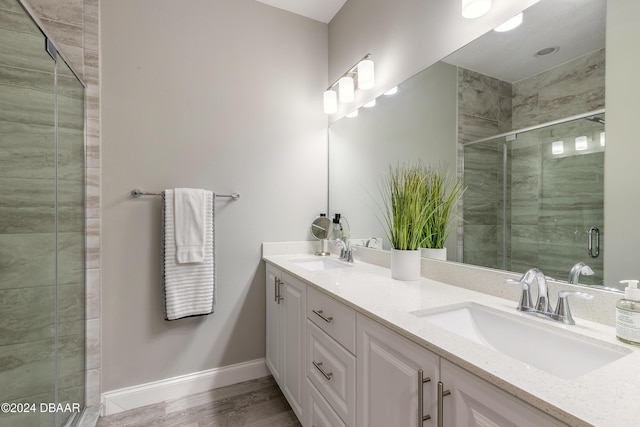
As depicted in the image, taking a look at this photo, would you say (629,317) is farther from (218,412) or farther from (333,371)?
(218,412)

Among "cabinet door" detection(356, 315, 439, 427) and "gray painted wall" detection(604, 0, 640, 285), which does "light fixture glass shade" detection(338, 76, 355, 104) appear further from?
"cabinet door" detection(356, 315, 439, 427)

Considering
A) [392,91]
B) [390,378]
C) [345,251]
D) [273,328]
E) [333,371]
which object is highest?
[392,91]

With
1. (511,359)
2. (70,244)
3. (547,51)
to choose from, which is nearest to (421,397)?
(511,359)

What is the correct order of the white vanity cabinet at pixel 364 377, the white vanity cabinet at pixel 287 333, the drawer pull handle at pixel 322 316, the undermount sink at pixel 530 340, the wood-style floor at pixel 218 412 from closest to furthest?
the white vanity cabinet at pixel 364 377 < the undermount sink at pixel 530 340 < the drawer pull handle at pixel 322 316 < the white vanity cabinet at pixel 287 333 < the wood-style floor at pixel 218 412

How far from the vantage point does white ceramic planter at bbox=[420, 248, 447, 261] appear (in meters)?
1.33

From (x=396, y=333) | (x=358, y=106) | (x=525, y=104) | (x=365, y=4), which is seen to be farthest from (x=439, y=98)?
(x=396, y=333)

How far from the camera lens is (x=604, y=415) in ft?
1.43

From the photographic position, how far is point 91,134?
161 cm

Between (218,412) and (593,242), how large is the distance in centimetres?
189

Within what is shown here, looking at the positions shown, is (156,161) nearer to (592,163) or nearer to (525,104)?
(525,104)

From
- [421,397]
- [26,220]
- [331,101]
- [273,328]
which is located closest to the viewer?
[421,397]

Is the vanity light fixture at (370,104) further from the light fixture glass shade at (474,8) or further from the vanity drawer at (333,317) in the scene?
the vanity drawer at (333,317)

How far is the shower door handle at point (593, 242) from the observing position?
843mm

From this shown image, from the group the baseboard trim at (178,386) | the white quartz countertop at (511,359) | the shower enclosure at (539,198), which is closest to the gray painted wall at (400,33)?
the shower enclosure at (539,198)
